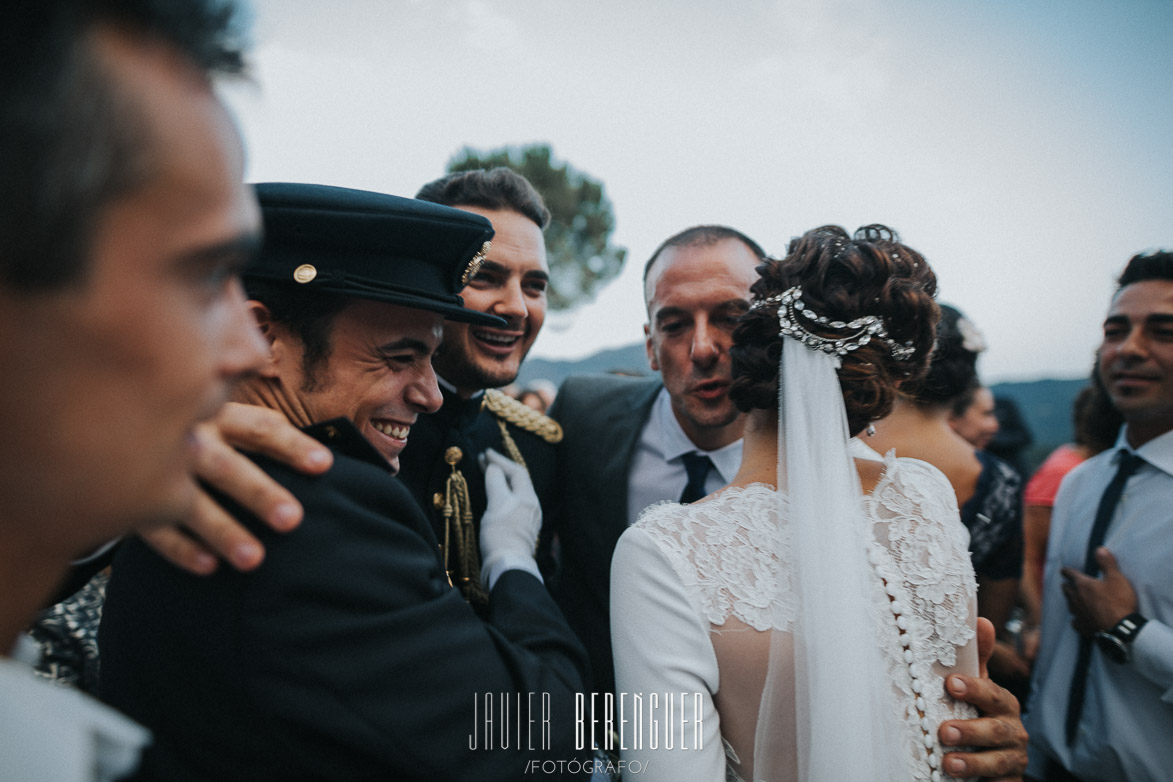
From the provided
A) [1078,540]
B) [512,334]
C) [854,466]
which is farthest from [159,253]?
[1078,540]

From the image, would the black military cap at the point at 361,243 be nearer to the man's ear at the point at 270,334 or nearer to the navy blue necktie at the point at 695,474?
the man's ear at the point at 270,334

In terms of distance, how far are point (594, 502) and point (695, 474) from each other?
1.74ft

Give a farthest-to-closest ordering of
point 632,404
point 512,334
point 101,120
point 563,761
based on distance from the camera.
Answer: point 632,404 → point 512,334 → point 563,761 → point 101,120

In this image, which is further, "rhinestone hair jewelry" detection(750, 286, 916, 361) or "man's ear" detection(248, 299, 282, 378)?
"rhinestone hair jewelry" detection(750, 286, 916, 361)

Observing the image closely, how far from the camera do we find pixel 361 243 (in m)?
1.69

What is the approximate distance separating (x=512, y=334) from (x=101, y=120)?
2255 mm

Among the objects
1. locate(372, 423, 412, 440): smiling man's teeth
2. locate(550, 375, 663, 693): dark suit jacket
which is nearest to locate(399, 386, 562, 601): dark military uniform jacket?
locate(550, 375, 663, 693): dark suit jacket

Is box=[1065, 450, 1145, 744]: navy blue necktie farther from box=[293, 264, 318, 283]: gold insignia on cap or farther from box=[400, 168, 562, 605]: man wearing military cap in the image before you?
box=[293, 264, 318, 283]: gold insignia on cap

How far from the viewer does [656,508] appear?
72.2 inches

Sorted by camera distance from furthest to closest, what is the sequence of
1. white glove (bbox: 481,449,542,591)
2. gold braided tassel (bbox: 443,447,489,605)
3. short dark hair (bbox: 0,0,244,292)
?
gold braided tassel (bbox: 443,447,489,605), white glove (bbox: 481,449,542,591), short dark hair (bbox: 0,0,244,292)

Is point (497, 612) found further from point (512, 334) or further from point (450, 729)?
point (512, 334)

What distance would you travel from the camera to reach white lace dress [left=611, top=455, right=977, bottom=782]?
162 cm

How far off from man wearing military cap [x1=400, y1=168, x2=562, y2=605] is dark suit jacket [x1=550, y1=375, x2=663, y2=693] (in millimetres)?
118

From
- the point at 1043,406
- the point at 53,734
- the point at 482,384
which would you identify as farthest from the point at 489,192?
the point at 1043,406
